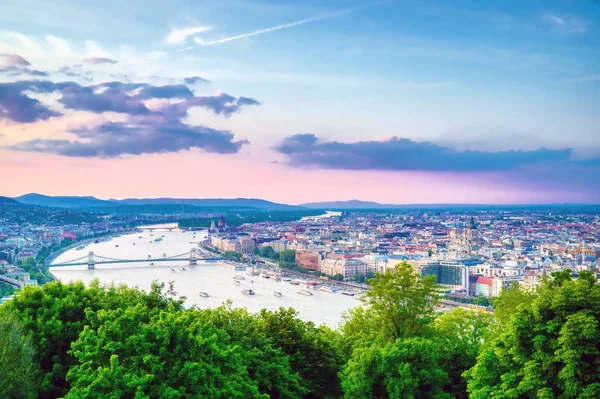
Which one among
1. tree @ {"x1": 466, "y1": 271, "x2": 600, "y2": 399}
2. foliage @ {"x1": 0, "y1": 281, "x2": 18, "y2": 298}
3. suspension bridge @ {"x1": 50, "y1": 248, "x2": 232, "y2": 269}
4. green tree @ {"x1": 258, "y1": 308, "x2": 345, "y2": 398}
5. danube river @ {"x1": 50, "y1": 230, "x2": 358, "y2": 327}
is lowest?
danube river @ {"x1": 50, "y1": 230, "x2": 358, "y2": 327}

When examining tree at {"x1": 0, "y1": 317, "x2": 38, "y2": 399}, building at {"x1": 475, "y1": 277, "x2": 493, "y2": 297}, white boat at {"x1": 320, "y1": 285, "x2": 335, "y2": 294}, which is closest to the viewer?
tree at {"x1": 0, "y1": 317, "x2": 38, "y2": 399}

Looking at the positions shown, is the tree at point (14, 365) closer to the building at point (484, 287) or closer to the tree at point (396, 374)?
the tree at point (396, 374)

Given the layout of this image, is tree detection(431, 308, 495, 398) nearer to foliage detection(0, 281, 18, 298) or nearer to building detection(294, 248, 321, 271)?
foliage detection(0, 281, 18, 298)

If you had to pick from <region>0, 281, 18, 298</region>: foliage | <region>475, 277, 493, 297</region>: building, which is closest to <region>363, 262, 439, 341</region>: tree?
<region>0, 281, 18, 298</region>: foliage

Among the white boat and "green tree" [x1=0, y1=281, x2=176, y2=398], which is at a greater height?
"green tree" [x1=0, y1=281, x2=176, y2=398]

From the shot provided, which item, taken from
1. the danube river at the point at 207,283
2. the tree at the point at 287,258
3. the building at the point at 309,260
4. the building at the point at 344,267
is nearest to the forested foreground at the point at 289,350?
the danube river at the point at 207,283
